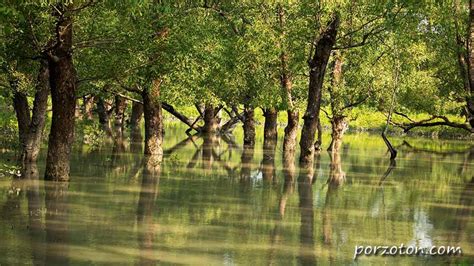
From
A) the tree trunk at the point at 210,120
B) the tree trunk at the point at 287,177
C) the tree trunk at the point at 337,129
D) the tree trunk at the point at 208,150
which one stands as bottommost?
the tree trunk at the point at 287,177

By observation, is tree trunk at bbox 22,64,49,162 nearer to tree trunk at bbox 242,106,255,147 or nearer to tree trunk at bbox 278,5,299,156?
tree trunk at bbox 278,5,299,156

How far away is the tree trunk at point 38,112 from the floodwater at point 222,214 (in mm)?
806

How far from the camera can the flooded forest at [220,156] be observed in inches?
568

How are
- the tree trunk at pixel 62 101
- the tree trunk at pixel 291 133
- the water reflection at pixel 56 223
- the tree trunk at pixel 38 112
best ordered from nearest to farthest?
the water reflection at pixel 56 223 < the tree trunk at pixel 62 101 < the tree trunk at pixel 38 112 < the tree trunk at pixel 291 133

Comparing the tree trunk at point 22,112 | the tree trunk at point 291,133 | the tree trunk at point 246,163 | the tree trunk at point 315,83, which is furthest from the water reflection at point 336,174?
the tree trunk at point 22,112

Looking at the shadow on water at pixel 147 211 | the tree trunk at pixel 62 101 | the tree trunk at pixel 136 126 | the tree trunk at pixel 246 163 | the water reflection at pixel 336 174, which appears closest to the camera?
the shadow on water at pixel 147 211

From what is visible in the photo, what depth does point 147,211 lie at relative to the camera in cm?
1781

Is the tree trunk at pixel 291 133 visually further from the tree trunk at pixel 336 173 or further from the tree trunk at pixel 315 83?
the tree trunk at pixel 315 83

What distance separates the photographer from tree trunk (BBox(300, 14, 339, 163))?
32719 millimetres

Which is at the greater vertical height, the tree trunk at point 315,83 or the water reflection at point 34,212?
the tree trunk at point 315,83

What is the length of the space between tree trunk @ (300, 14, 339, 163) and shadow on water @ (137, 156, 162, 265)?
724 cm

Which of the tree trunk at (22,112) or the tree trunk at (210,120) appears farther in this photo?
the tree trunk at (210,120)

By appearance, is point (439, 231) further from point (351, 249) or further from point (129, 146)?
point (129, 146)

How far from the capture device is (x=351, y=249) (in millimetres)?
14359
